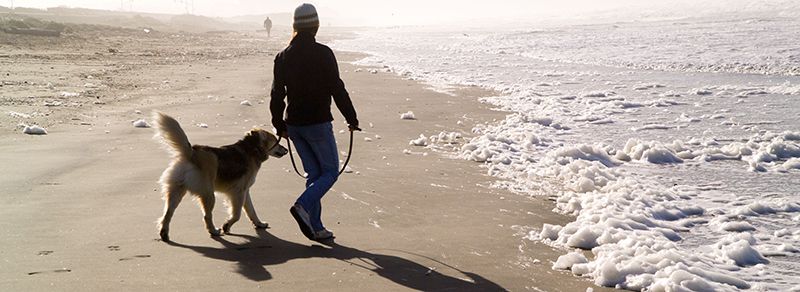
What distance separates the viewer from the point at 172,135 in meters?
4.07

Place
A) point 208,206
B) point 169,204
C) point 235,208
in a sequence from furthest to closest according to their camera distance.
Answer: point 235,208, point 208,206, point 169,204

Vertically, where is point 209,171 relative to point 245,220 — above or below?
above

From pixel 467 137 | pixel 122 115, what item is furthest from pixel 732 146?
pixel 122 115

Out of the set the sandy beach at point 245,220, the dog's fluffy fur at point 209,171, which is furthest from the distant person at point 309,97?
the dog's fluffy fur at point 209,171

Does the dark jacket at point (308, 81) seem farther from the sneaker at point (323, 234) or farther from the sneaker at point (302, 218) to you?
the sneaker at point (323, 234)

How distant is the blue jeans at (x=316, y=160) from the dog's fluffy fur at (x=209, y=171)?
0.64m

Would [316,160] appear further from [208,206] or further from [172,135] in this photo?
[172,135]

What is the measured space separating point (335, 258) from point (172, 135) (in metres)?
1.61

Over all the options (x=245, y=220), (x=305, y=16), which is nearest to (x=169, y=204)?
(x=245, y=220)

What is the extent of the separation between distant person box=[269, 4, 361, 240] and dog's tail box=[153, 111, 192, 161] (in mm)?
749

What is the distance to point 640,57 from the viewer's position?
25.1 meters

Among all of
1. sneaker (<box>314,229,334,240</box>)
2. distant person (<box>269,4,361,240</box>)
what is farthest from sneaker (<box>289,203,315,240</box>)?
sneaker (<box>314,229,334,240</box>)

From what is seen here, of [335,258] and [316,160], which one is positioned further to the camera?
[316,160]

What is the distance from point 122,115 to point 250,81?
571cm
